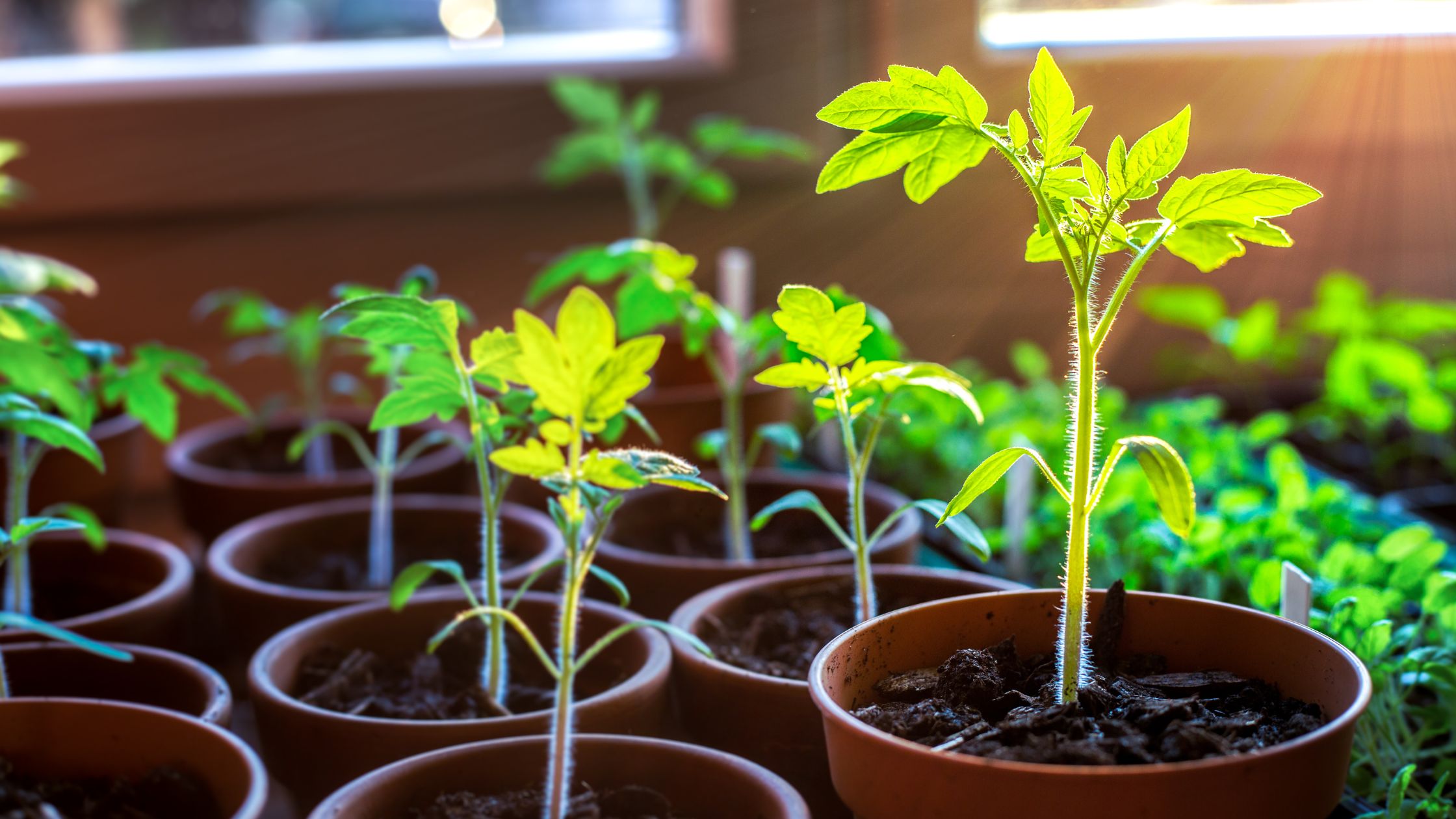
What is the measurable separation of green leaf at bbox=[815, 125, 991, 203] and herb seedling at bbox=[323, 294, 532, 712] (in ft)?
0.65

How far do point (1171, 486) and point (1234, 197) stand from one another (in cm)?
16

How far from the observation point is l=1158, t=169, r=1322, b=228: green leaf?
587 mm

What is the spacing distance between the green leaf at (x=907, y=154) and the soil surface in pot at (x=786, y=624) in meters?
0.35

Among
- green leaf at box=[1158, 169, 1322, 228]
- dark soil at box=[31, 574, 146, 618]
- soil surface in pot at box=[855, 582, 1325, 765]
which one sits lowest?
dark soil at box=[31, 574, 146, 618]

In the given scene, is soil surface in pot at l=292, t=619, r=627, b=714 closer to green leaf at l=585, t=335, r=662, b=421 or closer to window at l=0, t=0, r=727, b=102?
green leaf at l=585, t=335, r=662, b=421

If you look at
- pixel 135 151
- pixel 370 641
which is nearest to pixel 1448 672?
pixel 370 641

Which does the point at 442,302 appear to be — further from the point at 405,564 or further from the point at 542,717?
the point at 405,564

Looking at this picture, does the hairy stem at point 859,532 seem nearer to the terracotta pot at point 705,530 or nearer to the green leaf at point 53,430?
the terracotta pot at point 705,530

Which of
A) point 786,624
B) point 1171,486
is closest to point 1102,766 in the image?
point 1171,486

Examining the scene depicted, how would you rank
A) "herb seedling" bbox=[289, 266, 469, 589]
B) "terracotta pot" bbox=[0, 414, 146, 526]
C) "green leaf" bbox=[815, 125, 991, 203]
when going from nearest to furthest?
"green leaf" bbox=[815, 125, 991, 203]
"herb seedling" bbox=[289, 266, 469, 589]
"terracotta pot" bbox=[0, 414, 146, 526]

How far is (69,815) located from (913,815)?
47 cm

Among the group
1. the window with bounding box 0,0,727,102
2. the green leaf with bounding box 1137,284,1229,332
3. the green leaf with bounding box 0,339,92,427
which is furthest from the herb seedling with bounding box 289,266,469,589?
the green leaf with bounding box 1137,284,1229,332

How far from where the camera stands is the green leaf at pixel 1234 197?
587 mm

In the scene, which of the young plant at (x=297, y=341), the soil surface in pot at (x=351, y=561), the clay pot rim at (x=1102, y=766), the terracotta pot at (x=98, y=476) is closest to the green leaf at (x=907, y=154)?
the clay pot rim at (x=1102, y=766)
